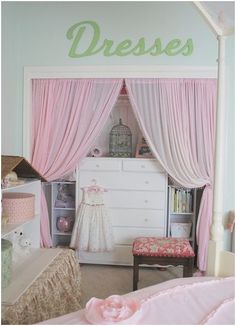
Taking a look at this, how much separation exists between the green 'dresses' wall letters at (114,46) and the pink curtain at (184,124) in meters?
0.28

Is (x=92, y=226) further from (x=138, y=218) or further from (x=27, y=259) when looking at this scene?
(x=27, y=259)

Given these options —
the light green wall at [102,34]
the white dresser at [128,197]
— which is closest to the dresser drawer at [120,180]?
the white dresser at [128,197]

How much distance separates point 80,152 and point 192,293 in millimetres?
2415

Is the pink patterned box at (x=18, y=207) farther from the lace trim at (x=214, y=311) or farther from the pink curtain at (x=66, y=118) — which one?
the lace trim at (x=214, y=311)

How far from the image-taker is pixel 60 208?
13.1 feet

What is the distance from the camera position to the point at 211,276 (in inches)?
65.0

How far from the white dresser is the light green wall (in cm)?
74

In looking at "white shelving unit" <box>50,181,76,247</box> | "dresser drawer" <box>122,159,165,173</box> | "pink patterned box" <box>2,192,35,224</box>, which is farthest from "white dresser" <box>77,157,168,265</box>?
"pink patterned box" <box>2,192,35,224</box>

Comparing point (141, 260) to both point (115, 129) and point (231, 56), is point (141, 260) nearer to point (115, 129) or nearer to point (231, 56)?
point (115, 129)

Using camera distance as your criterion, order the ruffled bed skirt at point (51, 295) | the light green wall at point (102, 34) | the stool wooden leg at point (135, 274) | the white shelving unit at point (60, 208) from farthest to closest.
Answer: the white shelving unit at point (60, 208), the light green wall at point (102, 34), the stool wooden leg at point (135, 274), the ruffled bed skirt at point (51, 295)

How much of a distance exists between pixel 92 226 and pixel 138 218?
505 millimetres

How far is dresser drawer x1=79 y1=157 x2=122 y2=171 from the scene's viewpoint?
371cm

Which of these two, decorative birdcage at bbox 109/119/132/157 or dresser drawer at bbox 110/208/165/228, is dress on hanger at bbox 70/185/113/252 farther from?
decorative birdcage at bbox 109/119/132/157

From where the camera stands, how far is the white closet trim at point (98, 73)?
3424mm
